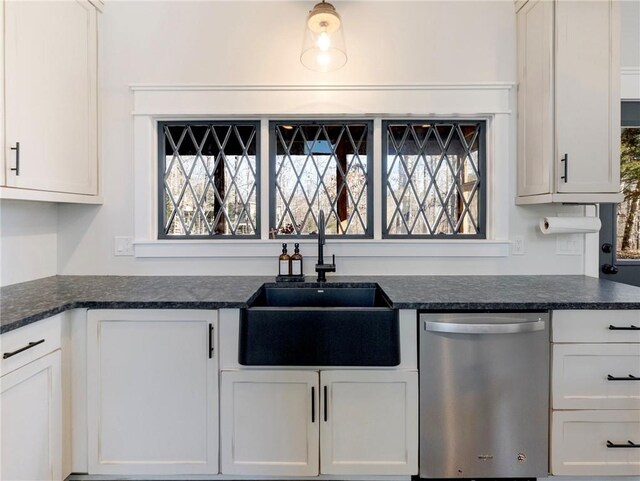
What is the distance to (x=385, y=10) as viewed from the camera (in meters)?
2.22

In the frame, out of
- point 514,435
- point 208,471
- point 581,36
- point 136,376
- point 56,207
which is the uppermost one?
point 581,36

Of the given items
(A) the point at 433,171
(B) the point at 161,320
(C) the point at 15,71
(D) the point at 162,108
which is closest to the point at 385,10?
(A) the point at 433,171

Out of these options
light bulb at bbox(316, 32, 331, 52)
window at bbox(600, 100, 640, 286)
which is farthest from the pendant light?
window at bbox(600, 100, 640, 286)

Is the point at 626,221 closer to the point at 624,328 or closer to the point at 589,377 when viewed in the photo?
the point at 624,328

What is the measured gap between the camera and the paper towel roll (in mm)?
2074

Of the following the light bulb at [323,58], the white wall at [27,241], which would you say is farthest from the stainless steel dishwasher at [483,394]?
the white wall at [27,241]

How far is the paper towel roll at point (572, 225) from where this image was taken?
207cm

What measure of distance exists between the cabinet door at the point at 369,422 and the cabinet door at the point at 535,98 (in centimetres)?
133

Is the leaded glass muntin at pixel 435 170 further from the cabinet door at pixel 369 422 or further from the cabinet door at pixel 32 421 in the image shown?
the cabinet door at pixel 32 421

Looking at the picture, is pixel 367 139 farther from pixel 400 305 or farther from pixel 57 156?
pixel 57 156

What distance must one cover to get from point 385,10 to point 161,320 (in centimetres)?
217

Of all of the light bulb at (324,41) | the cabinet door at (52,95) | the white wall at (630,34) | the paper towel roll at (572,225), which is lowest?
the paper towel roll at (572,225)

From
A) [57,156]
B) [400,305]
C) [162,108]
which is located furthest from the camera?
[162,108]

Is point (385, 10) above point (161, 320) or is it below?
above
